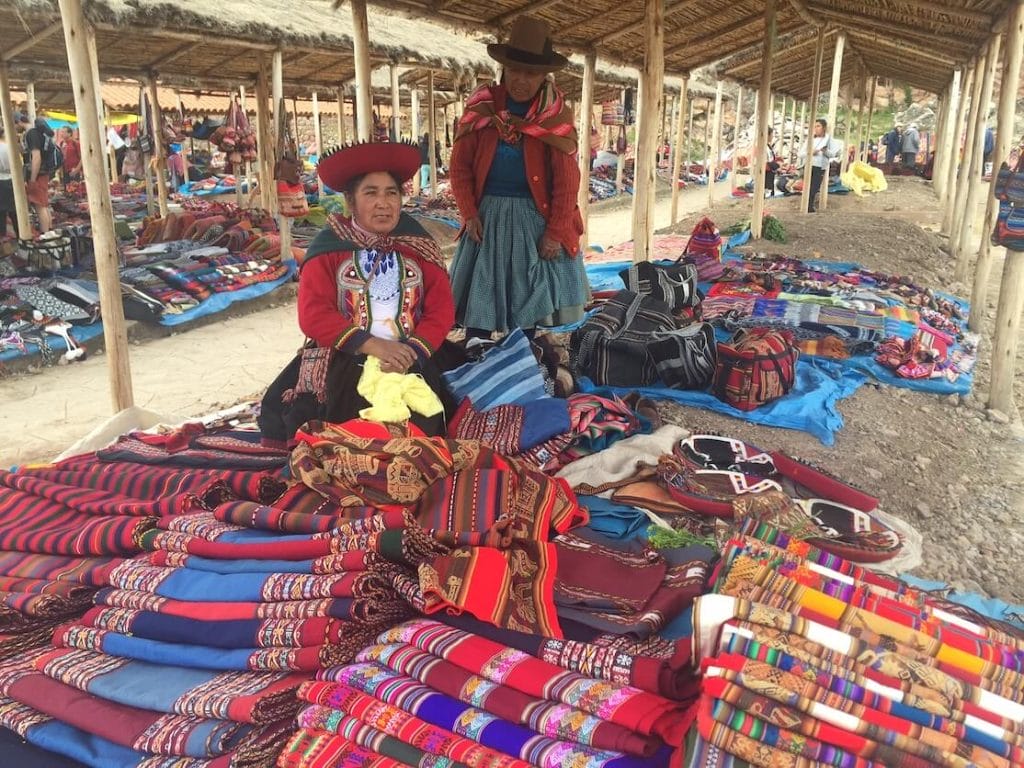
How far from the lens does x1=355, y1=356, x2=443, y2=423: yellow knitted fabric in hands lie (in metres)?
2.83

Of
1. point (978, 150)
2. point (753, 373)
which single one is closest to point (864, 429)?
point (753, 373)

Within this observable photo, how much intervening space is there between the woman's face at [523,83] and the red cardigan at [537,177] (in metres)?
0.07

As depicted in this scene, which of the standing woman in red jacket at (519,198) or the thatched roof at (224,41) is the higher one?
the thatched roof at (224,41)

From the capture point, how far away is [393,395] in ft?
9.41

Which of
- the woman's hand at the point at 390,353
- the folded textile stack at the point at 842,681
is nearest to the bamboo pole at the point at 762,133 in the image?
the woman's hand at the point at 390,353

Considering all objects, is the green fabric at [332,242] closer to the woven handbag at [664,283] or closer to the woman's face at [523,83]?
the woman's face at [523,83]

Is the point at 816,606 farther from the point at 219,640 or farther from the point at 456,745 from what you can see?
the point at 219,640

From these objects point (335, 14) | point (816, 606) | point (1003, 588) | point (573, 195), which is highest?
point (335, 14)

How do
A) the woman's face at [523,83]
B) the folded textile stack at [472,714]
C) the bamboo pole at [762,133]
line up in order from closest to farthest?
the folded textile stack at [472,714]
the woman's face at [523,83]
the bamboo pole at [762,133]

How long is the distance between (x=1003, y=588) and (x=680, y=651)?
185 cm

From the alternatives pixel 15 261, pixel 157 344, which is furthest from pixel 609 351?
pixel 15 261

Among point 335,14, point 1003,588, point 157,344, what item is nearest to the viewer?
point 1003,588

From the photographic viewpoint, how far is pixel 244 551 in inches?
75.7

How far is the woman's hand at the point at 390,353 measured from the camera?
2977 mm
